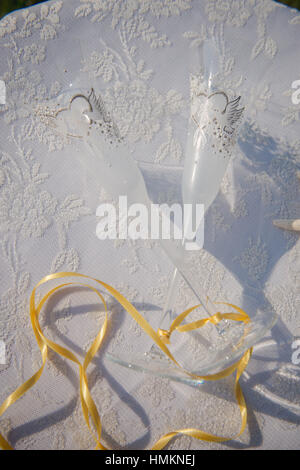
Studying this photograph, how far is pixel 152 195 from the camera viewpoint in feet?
3.14

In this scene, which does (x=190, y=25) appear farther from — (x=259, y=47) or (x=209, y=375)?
(x=209, y=375)

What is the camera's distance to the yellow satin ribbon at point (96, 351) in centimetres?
80

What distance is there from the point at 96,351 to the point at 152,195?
0.44 metres

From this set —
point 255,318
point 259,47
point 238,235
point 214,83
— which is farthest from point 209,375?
point 259,47

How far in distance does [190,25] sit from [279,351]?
974 mm

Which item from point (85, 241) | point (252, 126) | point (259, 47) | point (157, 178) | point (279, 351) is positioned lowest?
point (279, 351)

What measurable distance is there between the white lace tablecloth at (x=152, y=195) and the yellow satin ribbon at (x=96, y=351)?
2 cm

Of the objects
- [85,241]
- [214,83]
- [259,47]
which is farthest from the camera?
[259,47]

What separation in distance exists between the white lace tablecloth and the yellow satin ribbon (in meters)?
0.02

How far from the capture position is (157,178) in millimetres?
965

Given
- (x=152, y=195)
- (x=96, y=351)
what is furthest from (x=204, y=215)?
(x=96, y=351)

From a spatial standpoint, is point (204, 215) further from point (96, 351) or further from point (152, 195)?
point (96, 351)

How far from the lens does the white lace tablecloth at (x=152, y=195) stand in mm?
834
